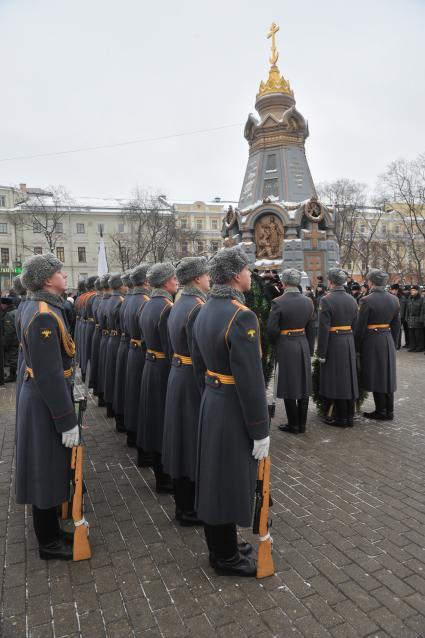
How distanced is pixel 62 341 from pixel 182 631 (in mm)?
1980

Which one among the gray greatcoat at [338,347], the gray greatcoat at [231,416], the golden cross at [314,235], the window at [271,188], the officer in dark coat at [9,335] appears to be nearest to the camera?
the gray greatcoat at [231,416]

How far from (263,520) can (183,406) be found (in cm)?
109

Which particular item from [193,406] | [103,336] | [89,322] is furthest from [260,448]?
[89,322]

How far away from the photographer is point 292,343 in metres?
5.98

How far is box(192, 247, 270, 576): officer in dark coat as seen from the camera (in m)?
2.77

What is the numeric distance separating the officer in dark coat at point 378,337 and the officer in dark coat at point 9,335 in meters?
7.29

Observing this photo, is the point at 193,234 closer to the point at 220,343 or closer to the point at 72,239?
the point at 72,239

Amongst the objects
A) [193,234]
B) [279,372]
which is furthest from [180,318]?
[193,234]

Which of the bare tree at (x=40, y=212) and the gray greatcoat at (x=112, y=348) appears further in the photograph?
the bare tree at (x=40, y=212)

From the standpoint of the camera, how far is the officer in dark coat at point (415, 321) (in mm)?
13461

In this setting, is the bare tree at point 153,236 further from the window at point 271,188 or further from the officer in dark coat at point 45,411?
the officer in dark coat at point 45,411

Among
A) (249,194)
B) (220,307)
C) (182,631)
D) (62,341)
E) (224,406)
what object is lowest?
(182,631)

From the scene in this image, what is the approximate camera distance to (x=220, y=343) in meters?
2.84

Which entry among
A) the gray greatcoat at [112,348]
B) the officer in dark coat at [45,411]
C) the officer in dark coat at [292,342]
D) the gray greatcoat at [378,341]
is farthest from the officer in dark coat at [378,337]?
the officer in dark coat at [45,411]
